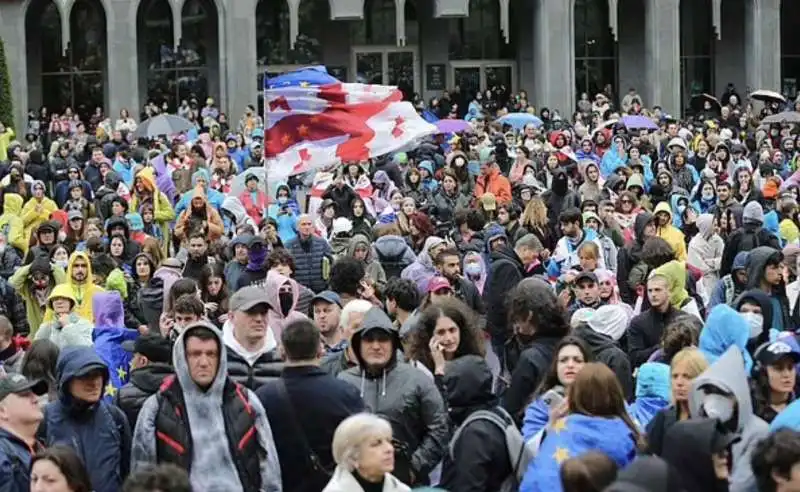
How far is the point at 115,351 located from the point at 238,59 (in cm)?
3087

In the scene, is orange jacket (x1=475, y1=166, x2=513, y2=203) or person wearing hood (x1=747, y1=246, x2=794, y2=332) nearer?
person wearing hood (x1=747, y1=246, x2=794, y2=332)

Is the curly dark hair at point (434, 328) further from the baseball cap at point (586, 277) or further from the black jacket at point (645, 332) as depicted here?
the baseball cap at point (586, 277)

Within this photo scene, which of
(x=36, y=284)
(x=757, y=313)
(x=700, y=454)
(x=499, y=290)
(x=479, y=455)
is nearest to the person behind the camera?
(x=700, y=454)

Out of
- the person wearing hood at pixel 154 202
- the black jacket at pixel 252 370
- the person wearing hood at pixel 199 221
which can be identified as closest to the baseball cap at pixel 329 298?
the black jacket at pixel 252 370

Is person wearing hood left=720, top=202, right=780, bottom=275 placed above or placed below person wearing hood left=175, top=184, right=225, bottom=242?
below

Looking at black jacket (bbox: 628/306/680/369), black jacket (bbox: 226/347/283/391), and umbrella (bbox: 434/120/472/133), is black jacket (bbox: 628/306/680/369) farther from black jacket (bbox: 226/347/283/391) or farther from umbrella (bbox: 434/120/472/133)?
umbrella (bbox: 434/120/472/133)

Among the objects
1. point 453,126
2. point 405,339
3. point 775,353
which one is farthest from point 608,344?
point 453,126

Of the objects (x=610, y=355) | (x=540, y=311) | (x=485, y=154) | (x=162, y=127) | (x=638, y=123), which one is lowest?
(x=610, y=355)

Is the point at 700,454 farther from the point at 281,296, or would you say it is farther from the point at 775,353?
the point at 281,296

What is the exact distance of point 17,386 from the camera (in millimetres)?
8500

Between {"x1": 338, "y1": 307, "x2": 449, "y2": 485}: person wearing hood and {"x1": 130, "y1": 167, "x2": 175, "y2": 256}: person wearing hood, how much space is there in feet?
35.3

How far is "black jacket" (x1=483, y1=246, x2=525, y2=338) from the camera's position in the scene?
13805 millimetres

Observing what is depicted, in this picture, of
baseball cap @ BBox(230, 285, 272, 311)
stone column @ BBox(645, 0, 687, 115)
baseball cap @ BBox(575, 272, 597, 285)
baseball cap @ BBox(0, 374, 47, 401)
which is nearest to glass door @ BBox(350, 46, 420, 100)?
A: stone column @ BBox(645, 0, 687, 115)

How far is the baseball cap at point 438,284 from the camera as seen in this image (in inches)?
509
